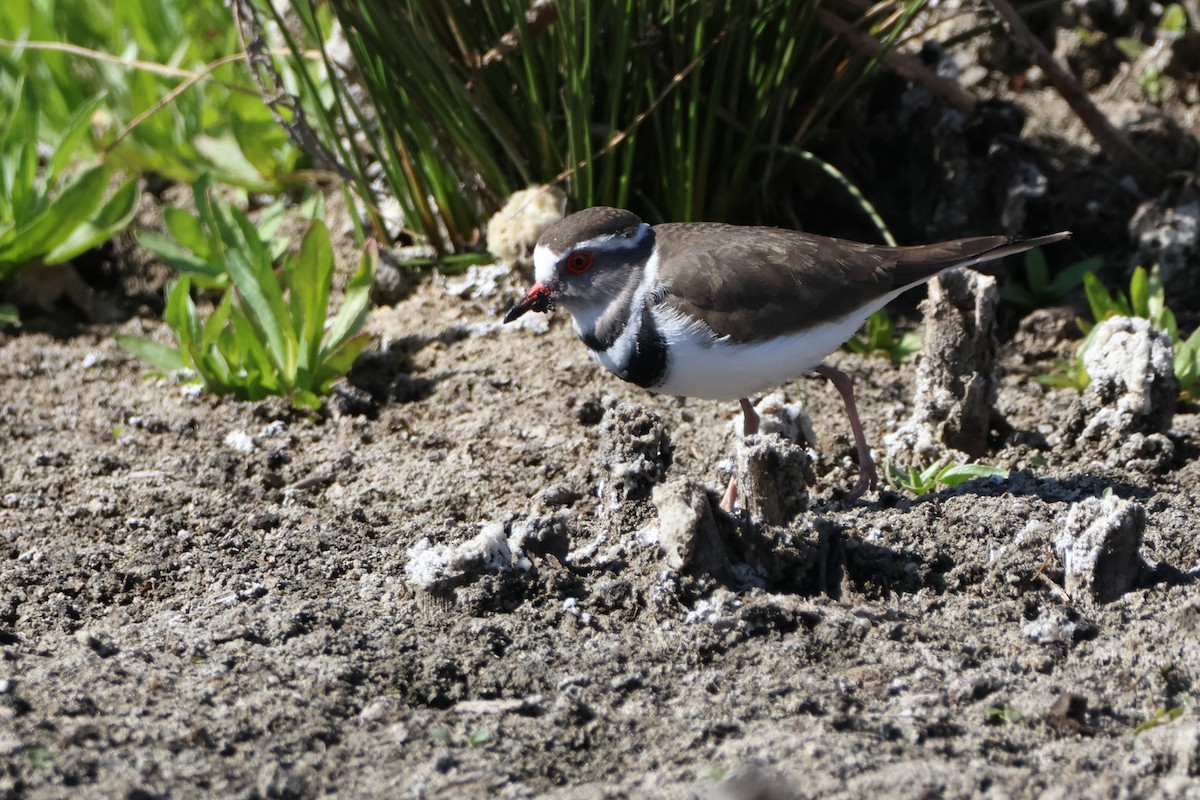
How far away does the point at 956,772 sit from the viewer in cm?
256

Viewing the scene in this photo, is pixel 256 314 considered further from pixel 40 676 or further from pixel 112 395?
pixel 40 676

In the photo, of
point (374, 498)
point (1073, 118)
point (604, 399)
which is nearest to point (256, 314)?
point (374, 498)

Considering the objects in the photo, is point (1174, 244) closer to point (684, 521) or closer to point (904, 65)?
point (904, 65)

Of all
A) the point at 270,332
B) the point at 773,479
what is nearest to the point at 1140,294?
the point at 773,479

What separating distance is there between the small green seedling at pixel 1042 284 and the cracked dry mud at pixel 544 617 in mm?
598

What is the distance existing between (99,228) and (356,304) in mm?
1397

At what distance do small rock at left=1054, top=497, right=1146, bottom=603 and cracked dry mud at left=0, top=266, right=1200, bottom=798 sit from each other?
0.18 ft

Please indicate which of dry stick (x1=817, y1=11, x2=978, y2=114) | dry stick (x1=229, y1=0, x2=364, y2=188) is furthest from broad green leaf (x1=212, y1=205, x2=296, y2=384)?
dry stick (x1=817, y1=11, x2=978, y2=114)

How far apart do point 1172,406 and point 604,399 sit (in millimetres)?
1913

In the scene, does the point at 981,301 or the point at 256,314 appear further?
the point at 256,314

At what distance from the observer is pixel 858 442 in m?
4.20

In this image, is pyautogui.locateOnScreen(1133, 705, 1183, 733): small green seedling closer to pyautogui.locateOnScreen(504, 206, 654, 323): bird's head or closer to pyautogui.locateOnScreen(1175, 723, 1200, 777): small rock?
pyautogui.locateOnScreen(1175, 723, 1200, 777): small rock

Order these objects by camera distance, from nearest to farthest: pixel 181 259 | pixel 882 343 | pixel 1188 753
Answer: pixel 1188 753 → pixel 882 343 → pixel 181 259

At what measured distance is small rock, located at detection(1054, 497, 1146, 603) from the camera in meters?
3.29
